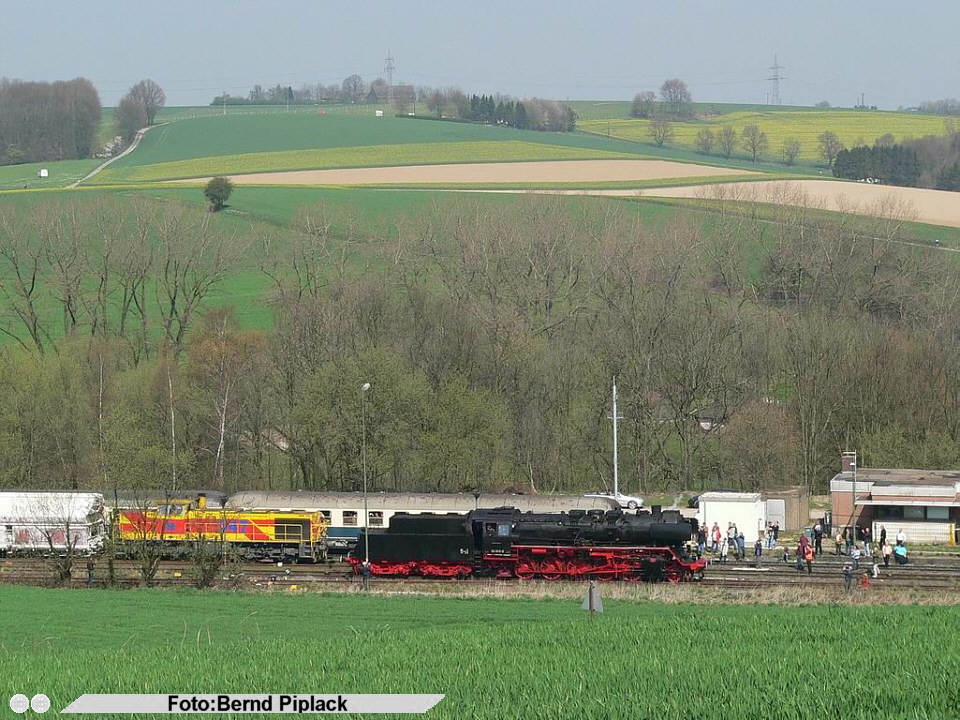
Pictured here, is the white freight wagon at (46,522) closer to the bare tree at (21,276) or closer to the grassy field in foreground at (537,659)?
the grassy field in foreground at (537,659)

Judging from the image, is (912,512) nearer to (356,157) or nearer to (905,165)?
(905,165)

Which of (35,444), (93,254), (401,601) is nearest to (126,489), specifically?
(35,444)

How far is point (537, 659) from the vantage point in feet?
75.4

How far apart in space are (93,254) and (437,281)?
1152 inches

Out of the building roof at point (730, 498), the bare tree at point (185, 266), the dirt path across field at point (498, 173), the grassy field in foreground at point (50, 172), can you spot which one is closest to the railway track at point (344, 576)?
the building roof at point (730, 498)

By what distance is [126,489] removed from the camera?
193 feet

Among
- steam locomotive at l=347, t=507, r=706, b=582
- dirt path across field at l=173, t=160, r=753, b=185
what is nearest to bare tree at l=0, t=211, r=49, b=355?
steam locomotive at l=347, t=507, r=706, b=582

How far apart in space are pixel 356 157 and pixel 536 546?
13899 centimetres

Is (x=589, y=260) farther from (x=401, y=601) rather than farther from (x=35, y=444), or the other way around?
(x=401, y=601)

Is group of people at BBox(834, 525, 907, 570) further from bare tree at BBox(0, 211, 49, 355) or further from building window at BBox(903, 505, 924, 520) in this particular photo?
bare tree at BBox(0, 211, 49, 355)

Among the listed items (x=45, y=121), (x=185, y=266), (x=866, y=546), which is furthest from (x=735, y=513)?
(x=45, y=121)

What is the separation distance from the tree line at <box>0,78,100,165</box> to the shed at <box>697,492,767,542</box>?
149 metres

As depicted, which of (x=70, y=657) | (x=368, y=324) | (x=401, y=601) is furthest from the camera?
(x=368, y=324)

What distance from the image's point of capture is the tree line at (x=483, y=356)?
70938 mm
